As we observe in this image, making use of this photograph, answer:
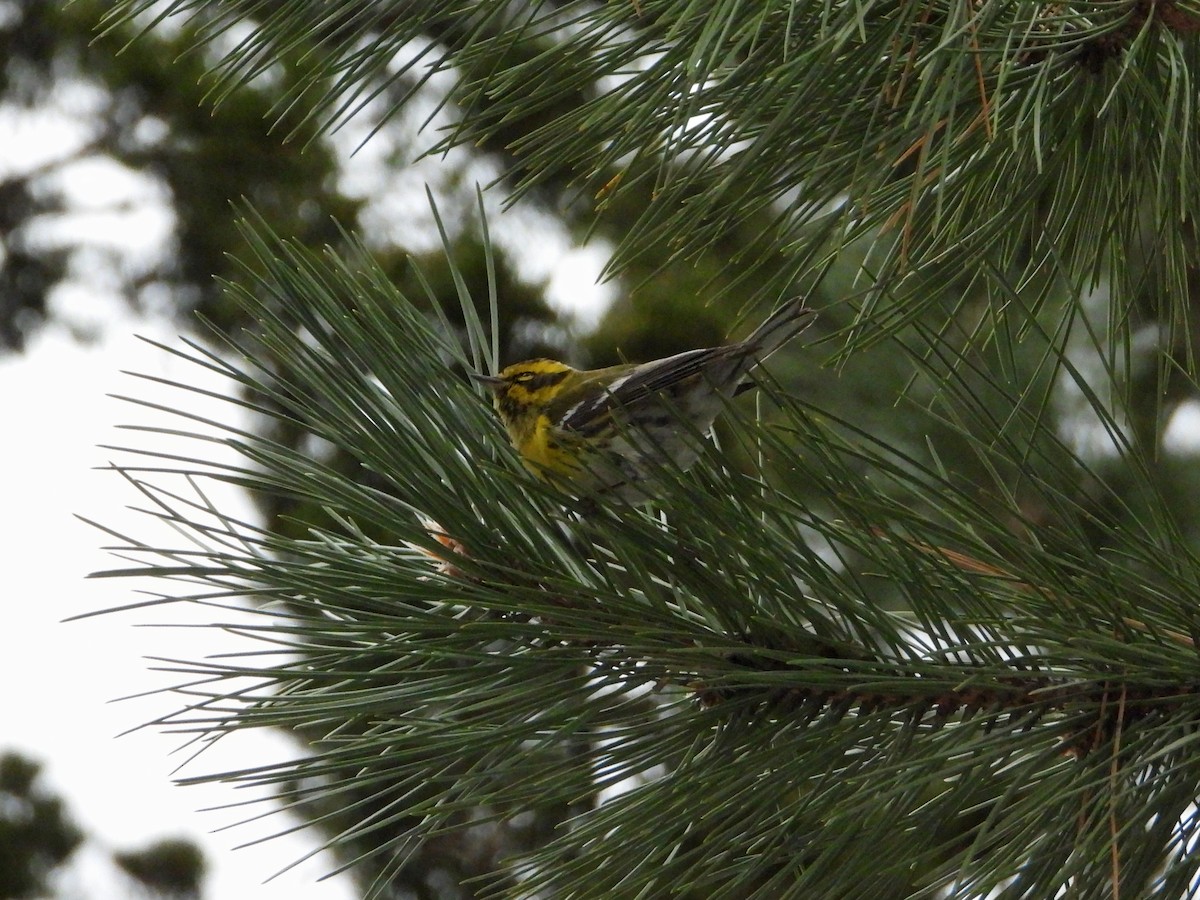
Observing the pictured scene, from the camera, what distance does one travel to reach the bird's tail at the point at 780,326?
1.29 meters

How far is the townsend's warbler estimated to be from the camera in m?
1.30

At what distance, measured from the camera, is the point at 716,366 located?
5.04 feet

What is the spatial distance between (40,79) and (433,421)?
5.39 meters

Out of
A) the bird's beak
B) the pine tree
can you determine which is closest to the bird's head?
the bird's beak

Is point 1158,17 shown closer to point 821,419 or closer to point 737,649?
point 821,419

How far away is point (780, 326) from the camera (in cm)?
140

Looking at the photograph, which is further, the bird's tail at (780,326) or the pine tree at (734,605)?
the bird's tail at (780,326)

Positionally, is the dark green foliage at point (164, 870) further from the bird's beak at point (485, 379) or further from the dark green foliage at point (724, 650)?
the dark green foliage at point (724, 650)

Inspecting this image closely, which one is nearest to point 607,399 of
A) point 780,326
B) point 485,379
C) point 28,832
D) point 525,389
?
point 485,379

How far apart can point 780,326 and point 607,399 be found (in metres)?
0.24

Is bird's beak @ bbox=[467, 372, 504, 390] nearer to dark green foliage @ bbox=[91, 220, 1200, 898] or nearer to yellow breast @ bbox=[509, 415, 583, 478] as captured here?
yellow breast @ bbox=[509, 415, 583, 478]

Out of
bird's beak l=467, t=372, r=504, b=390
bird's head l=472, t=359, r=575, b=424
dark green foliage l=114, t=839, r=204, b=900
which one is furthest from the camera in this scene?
dark green foliage l=114, t=839, r=204, b=900

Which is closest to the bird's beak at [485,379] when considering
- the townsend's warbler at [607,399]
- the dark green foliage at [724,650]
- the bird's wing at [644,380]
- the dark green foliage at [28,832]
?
the townsend's warbler at [607,399]

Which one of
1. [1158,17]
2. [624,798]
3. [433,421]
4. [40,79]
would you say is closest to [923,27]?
[1158,17]
